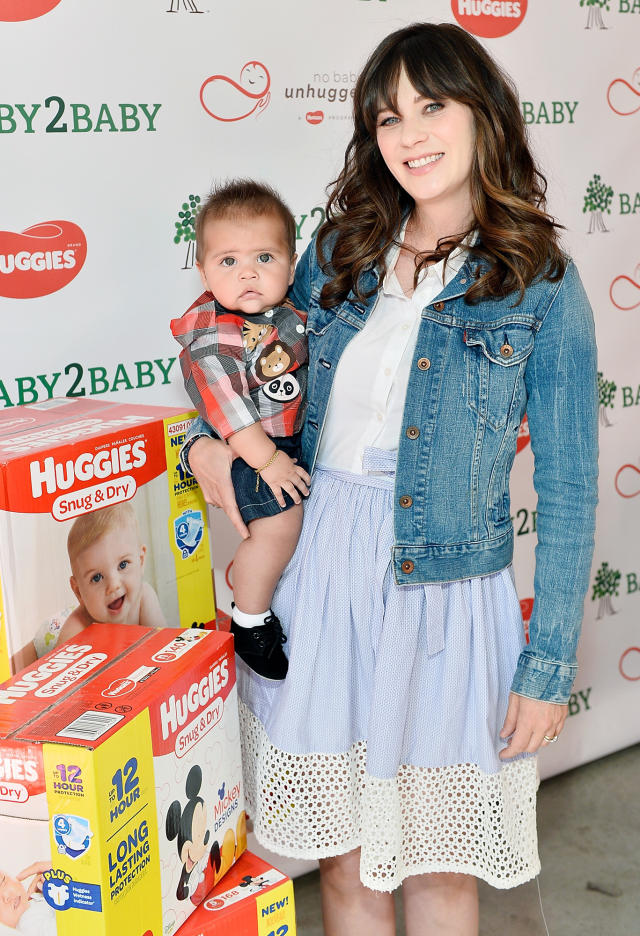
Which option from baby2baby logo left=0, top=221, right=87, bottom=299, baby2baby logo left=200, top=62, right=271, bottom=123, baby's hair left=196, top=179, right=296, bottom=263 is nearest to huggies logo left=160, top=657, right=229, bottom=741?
baby's hair left=196, top=179, right=296, bottom=263

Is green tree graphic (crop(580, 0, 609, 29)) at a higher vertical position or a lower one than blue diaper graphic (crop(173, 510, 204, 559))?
higher

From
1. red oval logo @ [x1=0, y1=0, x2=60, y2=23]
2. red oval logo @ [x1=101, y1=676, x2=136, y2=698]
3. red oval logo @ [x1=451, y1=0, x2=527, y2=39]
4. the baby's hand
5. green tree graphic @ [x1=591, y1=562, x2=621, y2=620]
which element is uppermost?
red oval logo @ [x1=451, y1=0, x2=527, y2=39]

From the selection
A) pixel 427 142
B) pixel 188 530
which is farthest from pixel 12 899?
pixel 427 142

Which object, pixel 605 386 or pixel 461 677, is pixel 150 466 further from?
pixel 605 386

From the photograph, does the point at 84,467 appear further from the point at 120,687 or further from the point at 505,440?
the point at 505,440

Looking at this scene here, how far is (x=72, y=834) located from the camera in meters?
1.01

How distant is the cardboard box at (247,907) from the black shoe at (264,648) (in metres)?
0.28

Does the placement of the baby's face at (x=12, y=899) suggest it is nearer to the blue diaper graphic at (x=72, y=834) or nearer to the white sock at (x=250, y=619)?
the blue diaper graphic at (x=72, y=834)

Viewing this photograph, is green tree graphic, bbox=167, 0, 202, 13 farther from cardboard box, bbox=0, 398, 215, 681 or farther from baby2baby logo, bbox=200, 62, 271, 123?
cardboard box, bbox=0, 398, 215, 681

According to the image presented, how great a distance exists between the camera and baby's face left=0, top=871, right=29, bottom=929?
3.42ft

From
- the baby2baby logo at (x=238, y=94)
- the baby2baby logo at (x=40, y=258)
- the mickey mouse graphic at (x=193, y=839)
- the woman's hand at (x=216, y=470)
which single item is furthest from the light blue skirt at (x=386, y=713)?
the baby2baby logo at (x=238, y=94)

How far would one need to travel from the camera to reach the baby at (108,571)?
1317 mm

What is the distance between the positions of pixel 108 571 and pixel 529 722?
67cm

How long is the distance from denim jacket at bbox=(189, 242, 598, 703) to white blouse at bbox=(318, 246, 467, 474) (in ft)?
0.11
